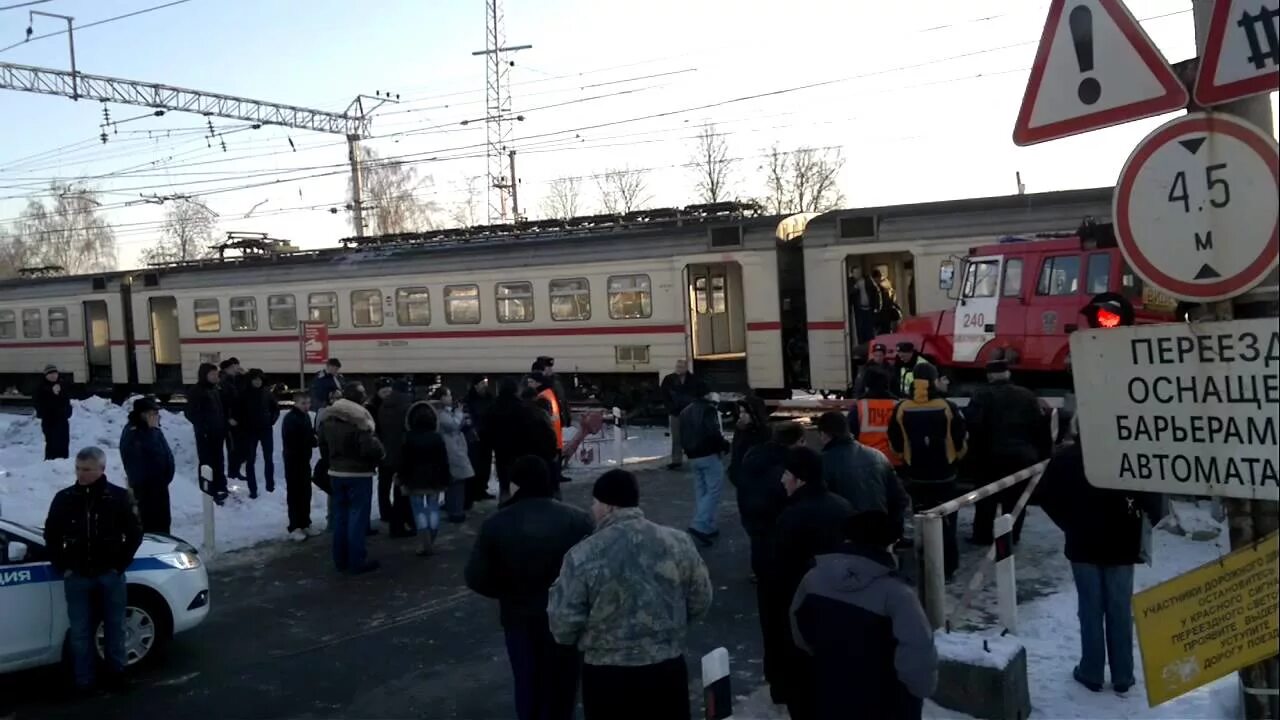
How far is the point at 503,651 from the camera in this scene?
794 cm

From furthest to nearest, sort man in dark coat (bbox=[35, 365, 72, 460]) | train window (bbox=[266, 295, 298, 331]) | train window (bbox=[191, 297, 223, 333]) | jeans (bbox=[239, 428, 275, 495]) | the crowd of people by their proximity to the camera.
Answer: train window (bbox=[191, 297, 223, 333]) < train window (bbox=[266, 295, 298, 331]) < man in dark coat (bbox=[35, 365, 72, 460]) < jeans (bbox=[239, 428, 275, 495]) < the crowd of people

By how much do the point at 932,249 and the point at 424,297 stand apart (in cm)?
1138

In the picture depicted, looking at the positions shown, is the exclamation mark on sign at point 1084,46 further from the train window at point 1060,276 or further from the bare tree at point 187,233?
the bare tree at point 187,233

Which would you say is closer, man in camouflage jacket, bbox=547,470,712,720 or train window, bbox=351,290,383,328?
man in camouflage jacket, bbox=547,470,712,720

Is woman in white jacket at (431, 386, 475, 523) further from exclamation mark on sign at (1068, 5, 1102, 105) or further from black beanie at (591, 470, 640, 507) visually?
exclamation mark on sign at (1068, 5, 1102, 105)

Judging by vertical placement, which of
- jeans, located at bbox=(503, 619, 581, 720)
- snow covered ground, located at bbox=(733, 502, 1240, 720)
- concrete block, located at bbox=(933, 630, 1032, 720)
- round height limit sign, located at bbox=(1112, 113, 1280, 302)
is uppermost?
round height limit sign, located at bbox=(1112, 113, 1280, 302)

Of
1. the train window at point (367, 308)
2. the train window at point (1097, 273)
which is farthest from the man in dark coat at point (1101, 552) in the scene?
the train window at point (367, 308)

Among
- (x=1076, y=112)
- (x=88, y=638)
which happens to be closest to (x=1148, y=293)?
(x=1076, y=112)

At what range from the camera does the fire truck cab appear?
13.1m

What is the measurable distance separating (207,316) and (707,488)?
67.0 feet

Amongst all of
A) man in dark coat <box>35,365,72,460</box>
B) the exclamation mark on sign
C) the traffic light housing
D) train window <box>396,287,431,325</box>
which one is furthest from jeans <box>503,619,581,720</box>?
train window <box>396,287,431,325</box>

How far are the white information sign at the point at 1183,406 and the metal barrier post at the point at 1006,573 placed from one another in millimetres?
3780

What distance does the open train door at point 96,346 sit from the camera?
29.5 meters

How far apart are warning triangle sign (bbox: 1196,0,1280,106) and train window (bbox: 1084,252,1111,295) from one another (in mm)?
10401
